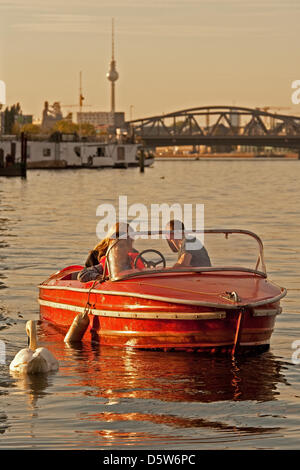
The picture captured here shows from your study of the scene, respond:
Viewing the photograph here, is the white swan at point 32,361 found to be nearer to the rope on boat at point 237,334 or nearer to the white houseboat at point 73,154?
the rope on boat at point 237,334

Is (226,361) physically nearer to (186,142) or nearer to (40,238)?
(40,238)

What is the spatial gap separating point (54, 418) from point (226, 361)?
3.36 meters

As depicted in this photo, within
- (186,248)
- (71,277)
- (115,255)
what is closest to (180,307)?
(186,248)

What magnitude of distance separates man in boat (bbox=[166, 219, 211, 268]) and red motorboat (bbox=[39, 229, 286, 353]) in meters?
0.20

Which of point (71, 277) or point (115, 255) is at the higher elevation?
point (115, 255)

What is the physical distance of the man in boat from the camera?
1573 centimetres

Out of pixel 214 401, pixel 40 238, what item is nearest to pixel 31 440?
pixel 214 401

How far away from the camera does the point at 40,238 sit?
37375mm

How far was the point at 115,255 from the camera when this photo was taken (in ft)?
51.7

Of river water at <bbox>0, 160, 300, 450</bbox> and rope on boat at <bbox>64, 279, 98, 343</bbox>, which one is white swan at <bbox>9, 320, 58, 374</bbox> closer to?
river water at <bbox>0, 160, 300, 450</bbox>

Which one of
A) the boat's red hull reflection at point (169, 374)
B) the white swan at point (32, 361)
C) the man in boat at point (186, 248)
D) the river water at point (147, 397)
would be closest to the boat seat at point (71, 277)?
the river water at point (147, 397)

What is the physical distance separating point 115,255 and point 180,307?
1.72 m

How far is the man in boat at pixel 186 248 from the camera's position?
15.7 metres

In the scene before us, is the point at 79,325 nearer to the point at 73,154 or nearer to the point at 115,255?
the point at 115,255
